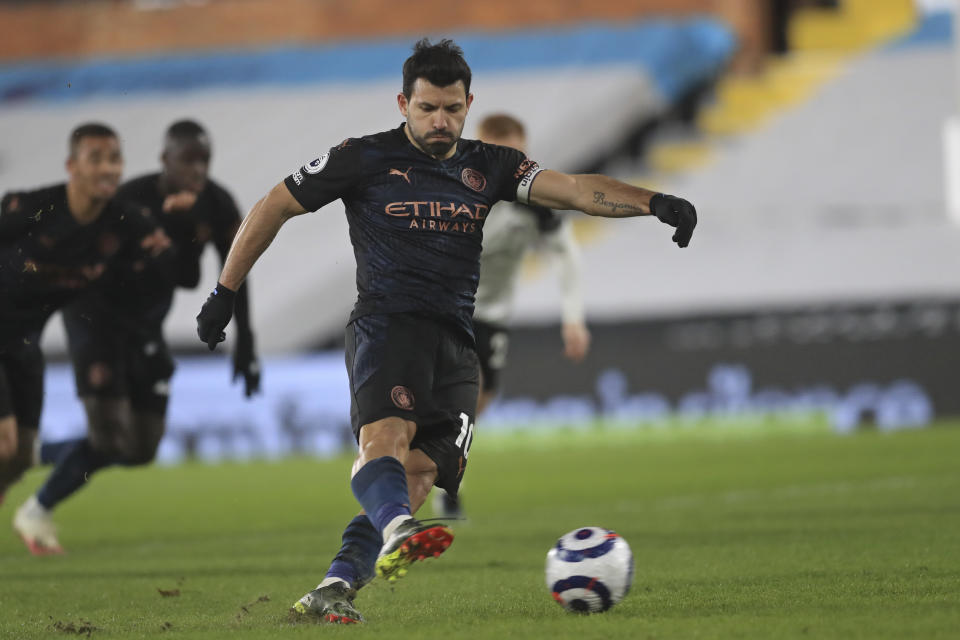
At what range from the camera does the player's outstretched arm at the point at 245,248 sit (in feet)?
16.8

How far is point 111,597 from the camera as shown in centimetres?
627

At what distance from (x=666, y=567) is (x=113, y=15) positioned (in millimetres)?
26069

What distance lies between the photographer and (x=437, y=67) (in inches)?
202

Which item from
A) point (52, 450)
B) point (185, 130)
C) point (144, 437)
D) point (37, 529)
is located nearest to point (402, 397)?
point (185, 130)

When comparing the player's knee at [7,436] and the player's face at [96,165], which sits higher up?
the player's face at [96,165]

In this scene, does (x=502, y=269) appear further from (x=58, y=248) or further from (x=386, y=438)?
(x=386, y=438)

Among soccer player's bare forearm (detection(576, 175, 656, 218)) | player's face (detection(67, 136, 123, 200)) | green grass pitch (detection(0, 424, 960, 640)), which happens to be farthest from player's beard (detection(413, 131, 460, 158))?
player's face (detection(67, 136, 123, 200))

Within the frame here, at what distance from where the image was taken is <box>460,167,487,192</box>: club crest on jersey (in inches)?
212

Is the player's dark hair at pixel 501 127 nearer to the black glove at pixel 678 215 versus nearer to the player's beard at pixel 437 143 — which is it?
the player's beard at pixel 437 143

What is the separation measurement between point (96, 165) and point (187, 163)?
0.91 meters

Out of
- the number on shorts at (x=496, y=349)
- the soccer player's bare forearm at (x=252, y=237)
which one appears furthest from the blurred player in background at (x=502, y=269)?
the soccer player's bare forearm at (x=252, y=237)

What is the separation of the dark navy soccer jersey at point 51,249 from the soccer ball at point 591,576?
3331 mm

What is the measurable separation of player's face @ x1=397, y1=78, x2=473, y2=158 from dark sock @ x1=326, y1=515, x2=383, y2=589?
1.30 meters

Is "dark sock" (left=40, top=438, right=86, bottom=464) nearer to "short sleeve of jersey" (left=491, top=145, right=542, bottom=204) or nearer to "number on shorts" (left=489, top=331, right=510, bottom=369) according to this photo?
"number on shorts" (left=489, top=331, right=510, bottom=369)
